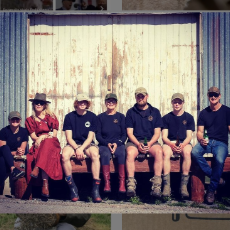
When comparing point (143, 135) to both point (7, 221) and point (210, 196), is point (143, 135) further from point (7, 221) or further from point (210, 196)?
point (7, 221)

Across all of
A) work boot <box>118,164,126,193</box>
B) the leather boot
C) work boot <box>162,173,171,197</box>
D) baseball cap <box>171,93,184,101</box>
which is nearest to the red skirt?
the leather boot

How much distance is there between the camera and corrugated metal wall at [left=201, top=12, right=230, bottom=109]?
35.1ft

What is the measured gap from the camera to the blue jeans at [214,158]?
10.0 metres

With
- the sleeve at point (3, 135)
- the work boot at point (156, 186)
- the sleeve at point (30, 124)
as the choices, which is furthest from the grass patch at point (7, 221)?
the work boot at point (156, 186)

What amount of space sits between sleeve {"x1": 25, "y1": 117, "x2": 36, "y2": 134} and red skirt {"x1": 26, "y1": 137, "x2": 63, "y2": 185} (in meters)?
0.28

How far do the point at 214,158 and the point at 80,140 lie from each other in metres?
1.92

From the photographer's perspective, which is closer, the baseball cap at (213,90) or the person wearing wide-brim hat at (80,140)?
the person wearing wide-brim hat at (80,140)

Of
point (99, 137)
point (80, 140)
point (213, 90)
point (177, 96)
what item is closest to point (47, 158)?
point (80, 140)

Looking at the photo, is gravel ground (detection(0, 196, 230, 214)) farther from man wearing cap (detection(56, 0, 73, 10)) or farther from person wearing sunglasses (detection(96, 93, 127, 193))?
man wearing cap (detection(56, 0, 73, 10))

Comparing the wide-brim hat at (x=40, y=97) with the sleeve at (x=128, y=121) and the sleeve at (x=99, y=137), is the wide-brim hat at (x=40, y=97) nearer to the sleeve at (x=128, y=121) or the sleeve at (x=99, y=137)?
the sleeve at (x=99, y=137)

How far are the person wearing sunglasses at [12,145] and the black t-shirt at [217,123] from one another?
258 cm

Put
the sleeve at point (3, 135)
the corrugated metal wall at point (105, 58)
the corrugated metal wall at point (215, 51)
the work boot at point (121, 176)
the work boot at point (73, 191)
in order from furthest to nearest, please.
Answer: the corrugated metal wall at point (105, 58)
the corrugated metal wall at point (215, 51)
the sleeve at point (3, 135)
the work boot at point (73, 191)
the work boot at point (121, 176)

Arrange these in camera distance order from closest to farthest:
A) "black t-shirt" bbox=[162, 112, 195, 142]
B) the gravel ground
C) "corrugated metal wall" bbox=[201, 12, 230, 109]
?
1. the gravel ground
2. "black t-shirt" bbox=[162, 112, 195, 142]
3. "corrugated metal wall" bbox=[201, 12, 230, 109]

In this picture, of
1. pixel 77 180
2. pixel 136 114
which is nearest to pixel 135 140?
pixel 136 114
